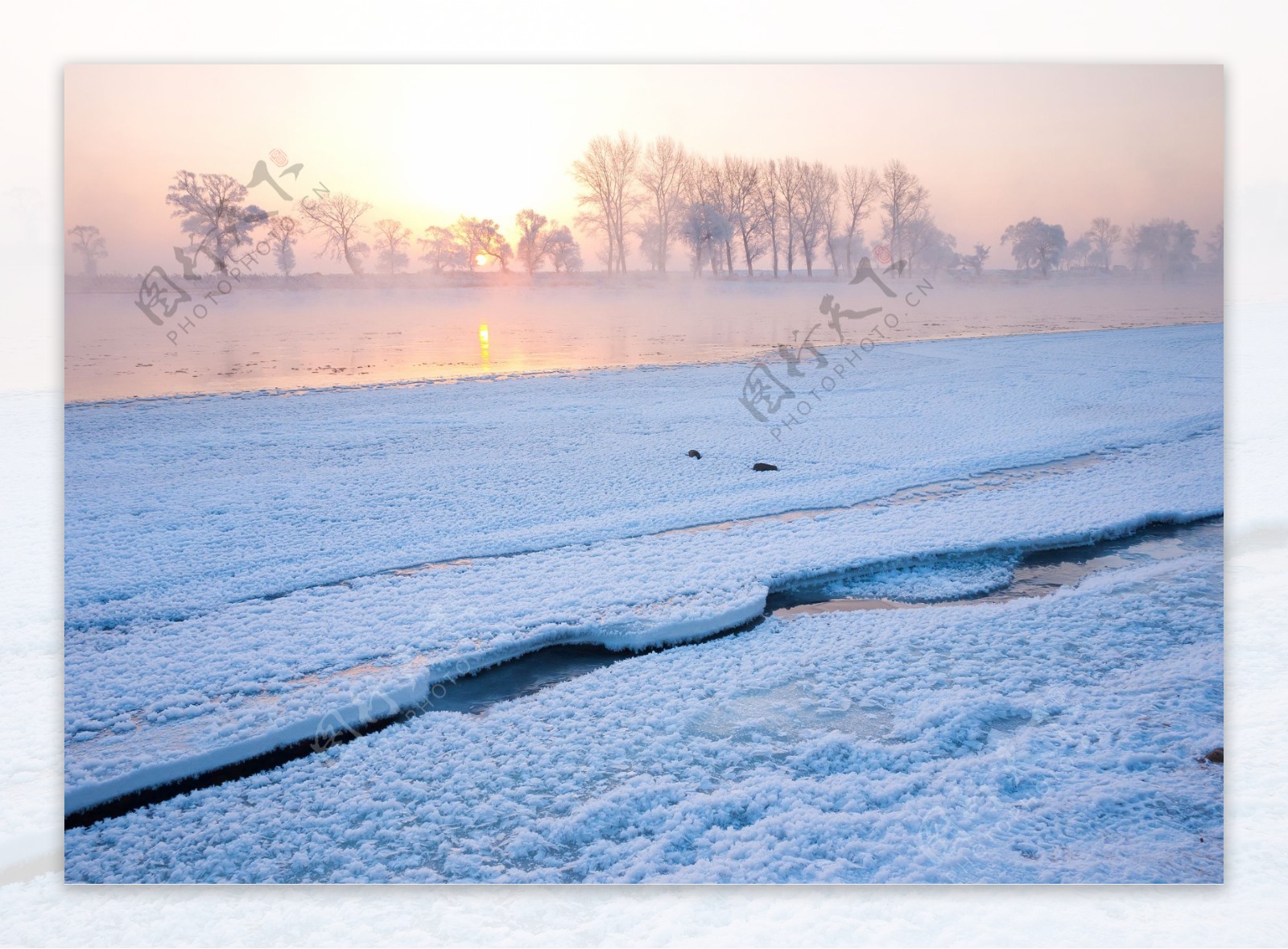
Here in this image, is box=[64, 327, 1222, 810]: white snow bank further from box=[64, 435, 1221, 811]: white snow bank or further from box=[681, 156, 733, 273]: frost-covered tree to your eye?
box=[681, 156, 733, 273]: frost-covered tree

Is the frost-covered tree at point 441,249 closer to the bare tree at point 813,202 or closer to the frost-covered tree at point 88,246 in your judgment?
the frost-covered tree at point 88,246

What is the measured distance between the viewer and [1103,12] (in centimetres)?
248

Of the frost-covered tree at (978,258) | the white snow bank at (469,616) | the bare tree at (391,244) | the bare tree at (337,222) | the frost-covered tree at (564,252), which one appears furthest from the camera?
the frost-covered tree at (978,258)

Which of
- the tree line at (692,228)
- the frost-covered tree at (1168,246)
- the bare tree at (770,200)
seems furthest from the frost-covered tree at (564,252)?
the frost-covered tree at (1168,246)

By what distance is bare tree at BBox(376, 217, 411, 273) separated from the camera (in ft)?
9.59

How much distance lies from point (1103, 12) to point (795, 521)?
1829mm

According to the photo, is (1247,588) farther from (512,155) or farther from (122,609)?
(122,609)

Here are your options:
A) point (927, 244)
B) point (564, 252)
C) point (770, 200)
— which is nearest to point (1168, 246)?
point (927, 244)

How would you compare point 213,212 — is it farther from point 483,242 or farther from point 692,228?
point 692,228

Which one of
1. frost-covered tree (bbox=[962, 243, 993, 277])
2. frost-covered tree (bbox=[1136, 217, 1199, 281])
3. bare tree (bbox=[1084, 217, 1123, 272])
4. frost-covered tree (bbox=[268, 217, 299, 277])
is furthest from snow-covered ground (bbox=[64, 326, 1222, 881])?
frost-covered tree (bbox=[268, 217, 299, 277])

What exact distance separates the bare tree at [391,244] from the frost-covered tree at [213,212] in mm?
349

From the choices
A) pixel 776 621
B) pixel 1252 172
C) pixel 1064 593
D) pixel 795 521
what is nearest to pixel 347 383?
pixel 795 521

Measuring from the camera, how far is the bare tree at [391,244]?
2.92 meters

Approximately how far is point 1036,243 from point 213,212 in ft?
9.04
